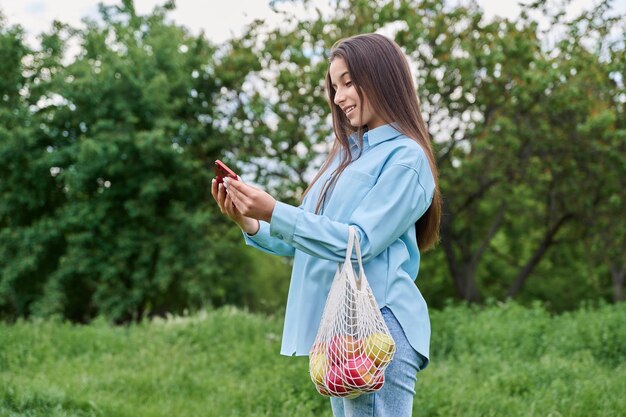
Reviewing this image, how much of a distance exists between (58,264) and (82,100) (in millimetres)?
3236

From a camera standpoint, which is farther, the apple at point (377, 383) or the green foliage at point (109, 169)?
the green foliage at point (109, 169)

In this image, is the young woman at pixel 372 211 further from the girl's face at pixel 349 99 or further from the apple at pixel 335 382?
the apple at pixel 335 382

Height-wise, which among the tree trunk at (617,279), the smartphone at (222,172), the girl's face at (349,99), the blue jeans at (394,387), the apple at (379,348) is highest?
the girl's face at (349,99)

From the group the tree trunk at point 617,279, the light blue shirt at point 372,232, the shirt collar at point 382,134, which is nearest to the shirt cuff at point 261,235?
the light blue shirt at point 372,232

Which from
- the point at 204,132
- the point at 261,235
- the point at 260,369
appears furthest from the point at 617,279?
the point at 261,235

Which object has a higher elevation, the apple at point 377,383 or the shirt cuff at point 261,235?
the shirt cuff at point 261,235

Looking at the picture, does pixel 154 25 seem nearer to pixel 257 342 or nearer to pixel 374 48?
pixel 257 342

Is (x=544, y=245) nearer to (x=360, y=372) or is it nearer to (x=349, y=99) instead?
(x=349, y=99)

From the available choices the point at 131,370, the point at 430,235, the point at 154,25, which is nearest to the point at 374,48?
the point at 430,235

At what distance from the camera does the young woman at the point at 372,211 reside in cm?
190

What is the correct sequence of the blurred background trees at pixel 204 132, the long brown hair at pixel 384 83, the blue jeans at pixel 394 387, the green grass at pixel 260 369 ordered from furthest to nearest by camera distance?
the blurred background trees at pixel 204 132 < the green grass at pixel 260 369 < the long brown hair at pixel 384 83 < the blue jeans at pixel 394 387

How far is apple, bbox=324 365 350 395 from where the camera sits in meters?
1.88

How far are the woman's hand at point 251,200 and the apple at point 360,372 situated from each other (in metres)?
0.42

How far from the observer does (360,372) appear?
185 centimetres
